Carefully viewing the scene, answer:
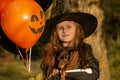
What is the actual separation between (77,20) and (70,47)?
0.93 feet

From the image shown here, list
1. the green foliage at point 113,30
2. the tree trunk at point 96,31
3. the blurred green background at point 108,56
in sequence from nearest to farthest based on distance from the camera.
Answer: the tree trunk at point 96,31, the blurred green background at point 108,56, the green foliage at point 113,30

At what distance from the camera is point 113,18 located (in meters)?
10.4

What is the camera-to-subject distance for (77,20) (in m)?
4.48

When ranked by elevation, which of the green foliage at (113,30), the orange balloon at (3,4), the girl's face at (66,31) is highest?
the orange balloon at (3,4)

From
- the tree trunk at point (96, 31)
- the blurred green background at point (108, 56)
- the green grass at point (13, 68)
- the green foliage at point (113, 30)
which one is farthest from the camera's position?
the green foliage at point (113, 30)

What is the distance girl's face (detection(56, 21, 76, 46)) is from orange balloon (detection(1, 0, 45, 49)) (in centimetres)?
21

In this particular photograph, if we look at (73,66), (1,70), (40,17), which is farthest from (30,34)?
(1,70)

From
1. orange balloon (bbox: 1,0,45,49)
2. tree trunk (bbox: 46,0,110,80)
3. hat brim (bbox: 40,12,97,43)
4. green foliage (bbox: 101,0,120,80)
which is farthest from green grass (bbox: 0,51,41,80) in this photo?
orange balloon (bbox: 1,0,45,49)

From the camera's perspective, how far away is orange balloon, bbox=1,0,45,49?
4.19 metres

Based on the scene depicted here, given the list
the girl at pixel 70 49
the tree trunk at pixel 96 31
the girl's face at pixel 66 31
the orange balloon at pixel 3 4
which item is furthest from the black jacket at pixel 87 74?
the orange balloon at pixel 3 4

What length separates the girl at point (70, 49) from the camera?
4.31 metres

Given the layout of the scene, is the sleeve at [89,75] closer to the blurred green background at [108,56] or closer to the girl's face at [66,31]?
the girl's face at [66,31]

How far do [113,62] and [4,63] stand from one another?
7.98 feet

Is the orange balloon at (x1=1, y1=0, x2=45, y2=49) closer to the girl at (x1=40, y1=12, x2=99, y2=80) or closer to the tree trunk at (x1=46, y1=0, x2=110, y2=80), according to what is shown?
the girl at (x1=40, y1=12, x2=99, y2=80)
